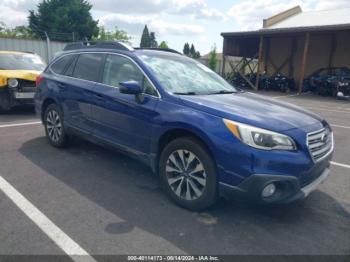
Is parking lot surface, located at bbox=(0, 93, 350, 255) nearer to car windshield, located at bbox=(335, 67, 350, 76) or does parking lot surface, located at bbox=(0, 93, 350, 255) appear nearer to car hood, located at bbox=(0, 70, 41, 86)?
car hood, located at bbox=(0, 70, 41, 86)

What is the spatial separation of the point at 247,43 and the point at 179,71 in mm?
22443

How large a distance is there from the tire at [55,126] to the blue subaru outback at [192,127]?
358 millimetres

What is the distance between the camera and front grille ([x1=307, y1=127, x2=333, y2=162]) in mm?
3166

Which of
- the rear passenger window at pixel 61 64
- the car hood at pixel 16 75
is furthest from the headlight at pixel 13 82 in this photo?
the rear passenger window at pixel 61 64

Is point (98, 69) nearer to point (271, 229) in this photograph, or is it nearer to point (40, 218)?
point (40, 218)

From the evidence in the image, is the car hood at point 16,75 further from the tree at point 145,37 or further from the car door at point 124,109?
the tree at point 145,37

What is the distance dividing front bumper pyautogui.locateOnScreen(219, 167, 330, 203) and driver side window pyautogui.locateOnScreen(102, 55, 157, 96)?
4.71 feet

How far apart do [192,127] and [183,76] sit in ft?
3.67

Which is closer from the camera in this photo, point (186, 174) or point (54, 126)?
point (186, 174)

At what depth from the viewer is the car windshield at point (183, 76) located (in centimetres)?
385

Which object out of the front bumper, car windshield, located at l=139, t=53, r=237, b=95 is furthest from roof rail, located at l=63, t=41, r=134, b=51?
the front bumper

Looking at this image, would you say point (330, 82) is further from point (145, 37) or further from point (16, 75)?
point (145, 37)

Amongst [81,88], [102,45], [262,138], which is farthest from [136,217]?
[102,45]

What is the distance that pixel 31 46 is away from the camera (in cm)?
1969
